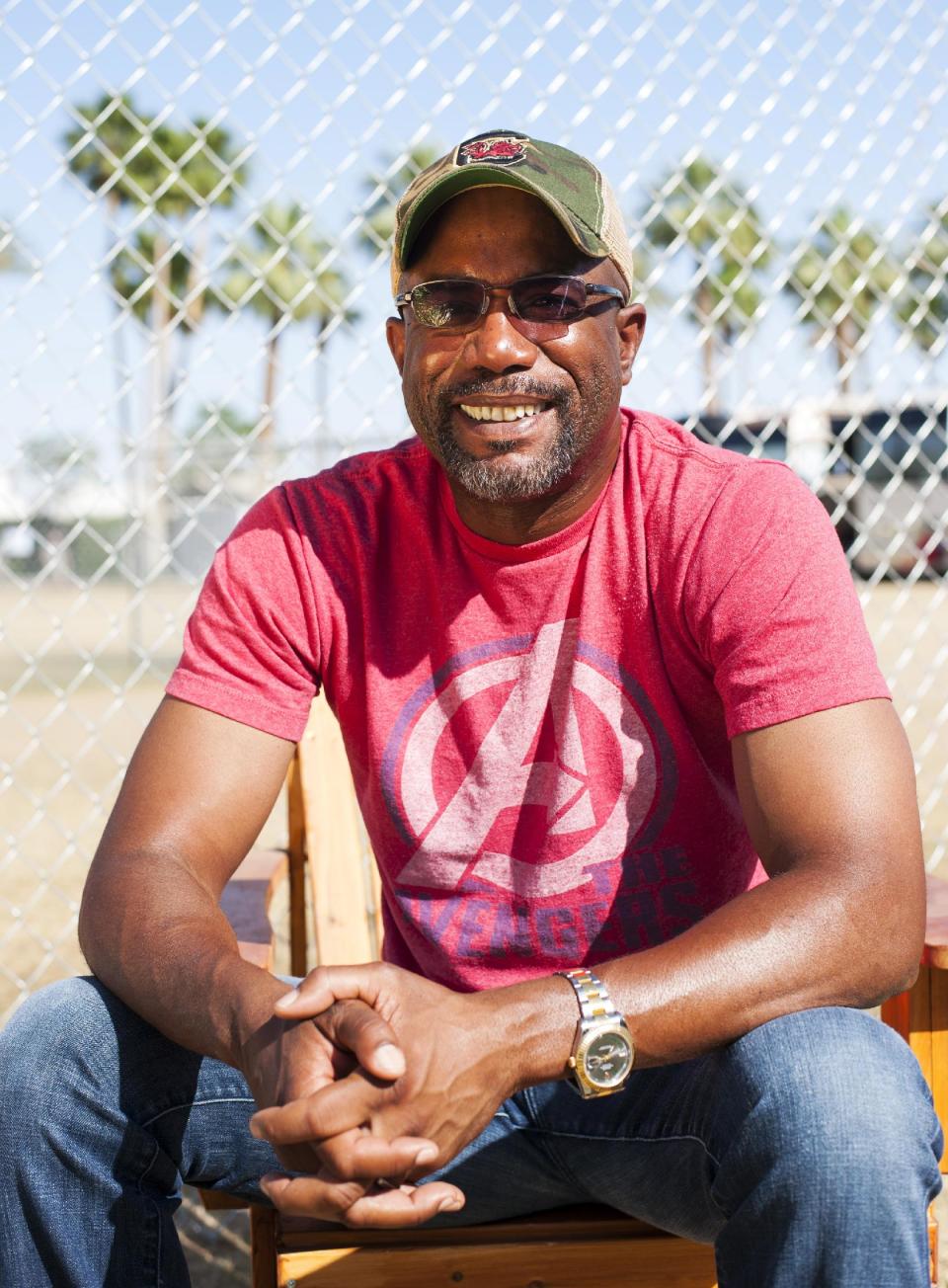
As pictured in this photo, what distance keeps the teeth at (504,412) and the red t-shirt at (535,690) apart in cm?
17

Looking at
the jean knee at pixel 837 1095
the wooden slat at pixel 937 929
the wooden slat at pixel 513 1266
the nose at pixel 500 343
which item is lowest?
the wooden slat at pixel 513 1266

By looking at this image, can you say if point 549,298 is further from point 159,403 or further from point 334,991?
point 159,403

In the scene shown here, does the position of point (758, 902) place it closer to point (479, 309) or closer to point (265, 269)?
point (479, 309)

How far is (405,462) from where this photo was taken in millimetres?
2369

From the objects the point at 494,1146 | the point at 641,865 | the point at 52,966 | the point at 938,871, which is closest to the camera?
the point at 494,1146

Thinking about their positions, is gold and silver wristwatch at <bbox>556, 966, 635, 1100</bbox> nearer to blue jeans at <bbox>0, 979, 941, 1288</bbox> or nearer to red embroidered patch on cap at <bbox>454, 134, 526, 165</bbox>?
blue jeans at <bbox>0, 979, 941, 1288</bbox>

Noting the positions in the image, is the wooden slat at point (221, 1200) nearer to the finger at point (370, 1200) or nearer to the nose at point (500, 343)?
the finger at point (370, 1200)

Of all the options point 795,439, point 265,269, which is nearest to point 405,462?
point 265,269

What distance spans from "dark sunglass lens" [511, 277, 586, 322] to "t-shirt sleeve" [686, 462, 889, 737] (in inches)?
15.0

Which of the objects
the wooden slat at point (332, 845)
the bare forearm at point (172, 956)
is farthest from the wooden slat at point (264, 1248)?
the wooden slat at point (332, 845)

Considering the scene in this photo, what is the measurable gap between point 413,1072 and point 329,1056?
0.11 metres

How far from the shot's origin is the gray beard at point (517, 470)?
2135mm

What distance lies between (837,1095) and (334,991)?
565 mm

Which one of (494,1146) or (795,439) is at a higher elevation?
(795,439)
